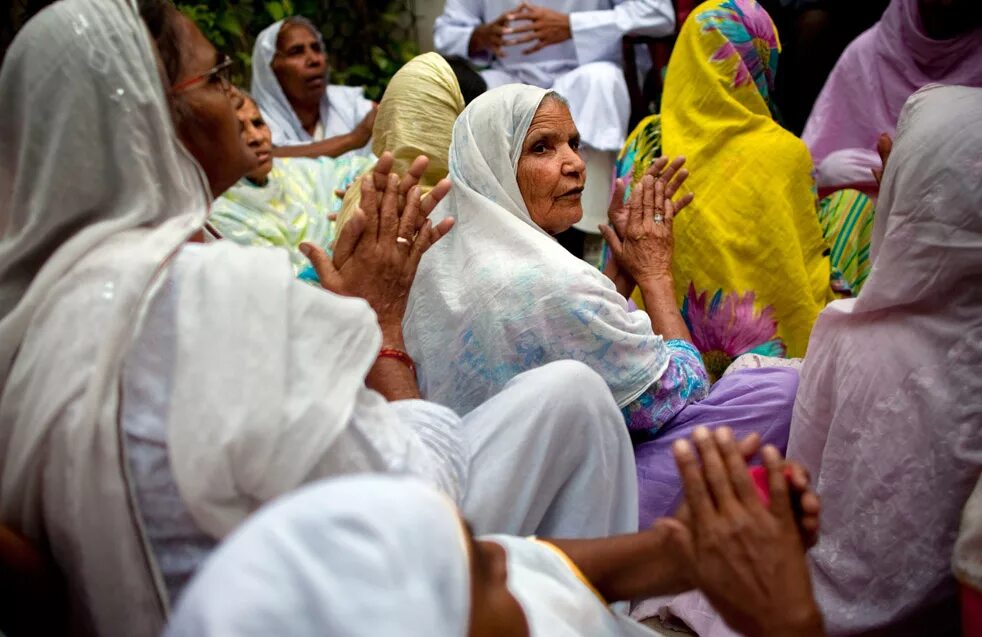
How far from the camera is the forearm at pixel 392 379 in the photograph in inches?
69.7

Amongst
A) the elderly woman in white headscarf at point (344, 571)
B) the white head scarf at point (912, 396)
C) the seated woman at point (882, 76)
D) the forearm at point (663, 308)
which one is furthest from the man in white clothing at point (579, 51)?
the elderly woman in white headscarf at point (344, 571)

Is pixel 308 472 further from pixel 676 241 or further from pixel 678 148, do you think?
pixel 678 148

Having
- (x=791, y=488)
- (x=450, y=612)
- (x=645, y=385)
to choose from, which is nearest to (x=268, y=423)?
(x=450, y=612)

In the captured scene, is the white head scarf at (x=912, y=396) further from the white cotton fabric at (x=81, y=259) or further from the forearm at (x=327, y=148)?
the forearm at (x=327, y=148)

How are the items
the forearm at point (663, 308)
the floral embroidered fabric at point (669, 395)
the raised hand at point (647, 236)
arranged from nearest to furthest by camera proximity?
the floral embroidered fabric at point (669, 395), the forearm at point (663, 308), the raised hand at point (647, 236)

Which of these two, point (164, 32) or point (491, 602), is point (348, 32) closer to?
point (164, 32)

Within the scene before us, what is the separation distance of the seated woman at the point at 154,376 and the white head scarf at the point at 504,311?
1.29 feet

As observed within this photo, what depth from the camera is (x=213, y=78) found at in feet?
5.43

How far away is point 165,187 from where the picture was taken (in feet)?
4.79

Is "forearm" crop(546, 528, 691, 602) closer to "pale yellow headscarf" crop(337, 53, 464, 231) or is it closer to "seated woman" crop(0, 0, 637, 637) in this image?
"seated woman" crop(0, 0, 637, 637)

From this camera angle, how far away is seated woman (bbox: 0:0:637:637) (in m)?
1.19

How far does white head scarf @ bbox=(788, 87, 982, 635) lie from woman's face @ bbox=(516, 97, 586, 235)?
2.35 feet

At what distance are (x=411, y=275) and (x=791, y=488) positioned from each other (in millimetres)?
922

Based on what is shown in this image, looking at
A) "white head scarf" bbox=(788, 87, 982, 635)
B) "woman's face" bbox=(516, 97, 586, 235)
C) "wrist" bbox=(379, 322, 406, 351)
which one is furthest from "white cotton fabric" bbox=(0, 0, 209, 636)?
"white head scarf" bbox=(788, 87, 982, 635)
